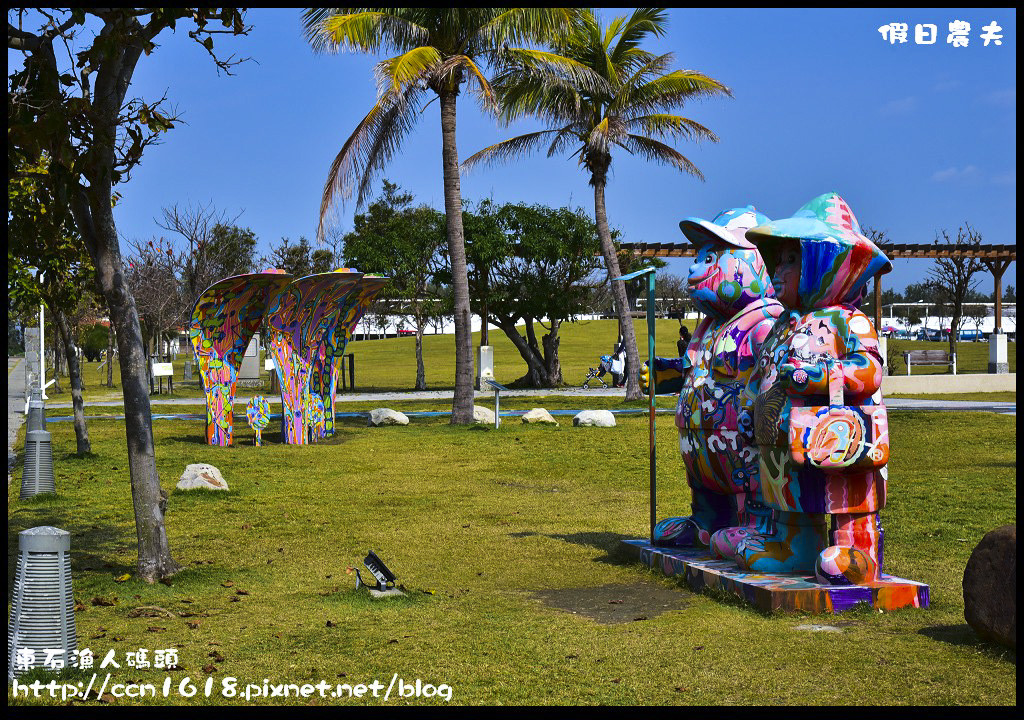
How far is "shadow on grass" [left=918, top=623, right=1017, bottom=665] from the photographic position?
219 inches

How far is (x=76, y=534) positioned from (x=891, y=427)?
1185cm

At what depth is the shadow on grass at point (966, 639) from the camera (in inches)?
219

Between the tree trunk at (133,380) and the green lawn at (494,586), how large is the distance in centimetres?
28

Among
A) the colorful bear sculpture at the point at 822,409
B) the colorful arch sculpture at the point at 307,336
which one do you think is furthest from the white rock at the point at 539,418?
the colorful bear sculpture at the point at 822,409

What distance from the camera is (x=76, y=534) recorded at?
9.70 m

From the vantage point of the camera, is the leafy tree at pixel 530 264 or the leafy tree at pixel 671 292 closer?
the leafy tree at pixel 530 264

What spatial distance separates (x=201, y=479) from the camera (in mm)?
12086

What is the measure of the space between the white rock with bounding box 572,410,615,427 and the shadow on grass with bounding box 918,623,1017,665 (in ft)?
40.2

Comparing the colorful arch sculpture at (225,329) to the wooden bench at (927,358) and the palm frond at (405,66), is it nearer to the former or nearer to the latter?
the palm frond at (405,66)

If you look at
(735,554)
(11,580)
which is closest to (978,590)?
(735,554)

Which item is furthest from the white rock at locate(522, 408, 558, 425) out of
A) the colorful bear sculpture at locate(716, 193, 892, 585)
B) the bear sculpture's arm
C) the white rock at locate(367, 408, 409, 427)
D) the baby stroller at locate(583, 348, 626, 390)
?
the bear sculpture's arm

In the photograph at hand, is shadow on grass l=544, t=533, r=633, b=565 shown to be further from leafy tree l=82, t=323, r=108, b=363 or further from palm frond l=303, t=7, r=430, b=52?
leafy tree l=82, t=323, r=108, b=363

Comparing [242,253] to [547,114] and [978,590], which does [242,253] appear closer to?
[547,114]

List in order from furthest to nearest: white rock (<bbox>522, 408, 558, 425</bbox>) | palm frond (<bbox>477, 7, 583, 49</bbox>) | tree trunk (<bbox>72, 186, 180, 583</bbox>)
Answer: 1. white rock (<bbox>522, 408, 558, 425</bbox>)
2. palm frond (<bbox>477, 7, 583, 49</bbox>)
3. tree trunk (<bbox>72, 186, 180, 583</bbox>)
